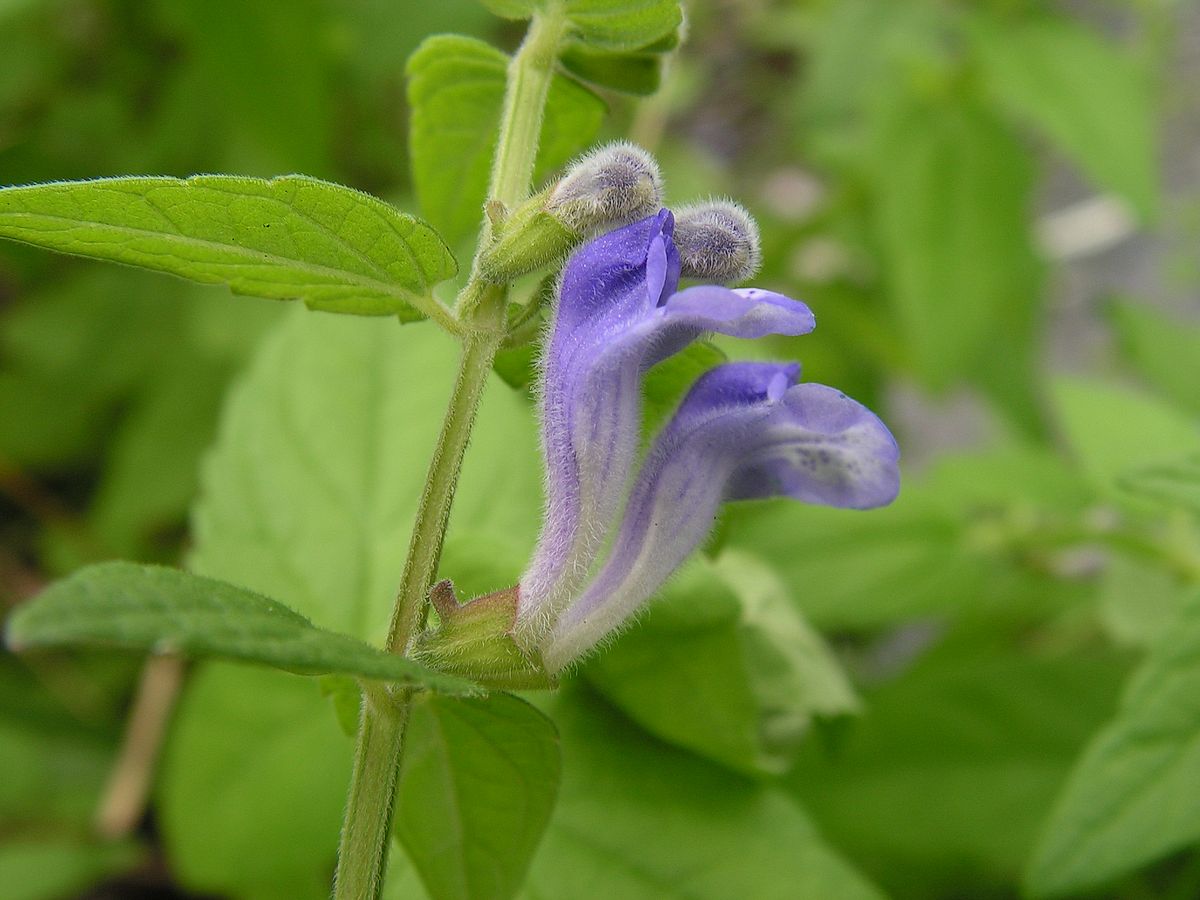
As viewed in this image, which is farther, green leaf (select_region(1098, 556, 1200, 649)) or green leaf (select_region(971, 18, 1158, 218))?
green leaf (select_region(971, 18, 1158, 218))

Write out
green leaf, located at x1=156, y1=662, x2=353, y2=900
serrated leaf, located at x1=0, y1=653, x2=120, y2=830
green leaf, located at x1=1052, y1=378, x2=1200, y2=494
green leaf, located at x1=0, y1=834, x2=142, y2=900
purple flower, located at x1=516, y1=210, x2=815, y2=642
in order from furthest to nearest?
1. serrated leaf, located at x1=0, y1=653, x2=120, y2=830
2. green leaf, located at x1=0, y1=834, x2=142, y2=900
3. green leaf, located at x1=1052, y1=378, x2=1200, y2=494
4. green leaf, located at x1=156, y1=662, x2=353, y2=900
5. purple flower, located at x1=516, y1=210, x2=815, y2=642

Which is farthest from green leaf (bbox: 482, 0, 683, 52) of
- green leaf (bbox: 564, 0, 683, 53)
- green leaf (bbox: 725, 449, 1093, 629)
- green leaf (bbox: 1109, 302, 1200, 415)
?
green leaf (bbox: 1109, 302, 1200, 415)

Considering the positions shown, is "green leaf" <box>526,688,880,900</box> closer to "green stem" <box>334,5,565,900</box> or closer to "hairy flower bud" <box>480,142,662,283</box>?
"green stem" <box>334,5,565,900</box>

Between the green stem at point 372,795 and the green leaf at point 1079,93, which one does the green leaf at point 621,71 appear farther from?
the green leaf at point 1079,93

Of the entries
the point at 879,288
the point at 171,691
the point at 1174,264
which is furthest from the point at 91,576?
the point at 1174,264

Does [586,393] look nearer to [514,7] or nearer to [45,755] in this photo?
[514,7]

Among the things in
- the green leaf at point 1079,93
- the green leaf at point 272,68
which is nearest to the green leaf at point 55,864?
the green leaf at point 272,68

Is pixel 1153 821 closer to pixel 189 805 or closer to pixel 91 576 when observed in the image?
pixel 91 576
